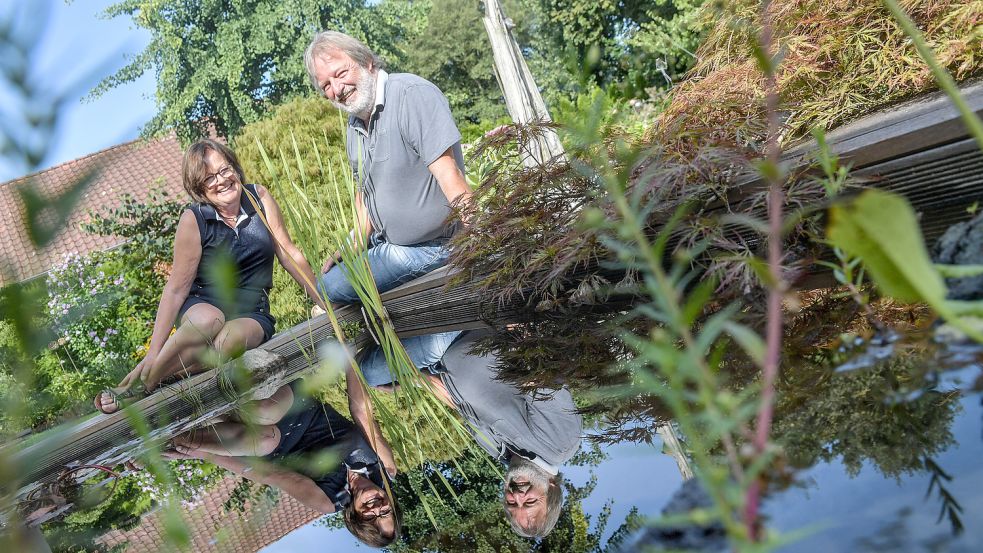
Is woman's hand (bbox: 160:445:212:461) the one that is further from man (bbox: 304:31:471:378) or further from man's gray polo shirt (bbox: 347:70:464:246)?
man's gray polo shirt (bbox: 347:70:464:246)

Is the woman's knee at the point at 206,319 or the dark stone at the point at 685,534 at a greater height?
the woman's knee at the point at 206,319

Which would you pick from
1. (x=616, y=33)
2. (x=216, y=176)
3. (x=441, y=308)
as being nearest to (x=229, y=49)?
(x=616, y=33)

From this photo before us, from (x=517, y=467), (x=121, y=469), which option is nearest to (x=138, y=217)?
(x=121, y=469)

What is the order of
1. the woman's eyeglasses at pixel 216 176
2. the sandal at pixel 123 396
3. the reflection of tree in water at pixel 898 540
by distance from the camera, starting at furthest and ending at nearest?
the woman's eyeglasses at pixel 216 176 → the sandal at pixel 123 396 → the reflection of tree in water at pixel 898 540

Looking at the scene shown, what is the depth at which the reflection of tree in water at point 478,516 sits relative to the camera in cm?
112

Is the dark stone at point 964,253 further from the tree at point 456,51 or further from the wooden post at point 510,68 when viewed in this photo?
the tree at point 456,51

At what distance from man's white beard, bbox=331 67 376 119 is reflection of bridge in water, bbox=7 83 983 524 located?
0.83 metres

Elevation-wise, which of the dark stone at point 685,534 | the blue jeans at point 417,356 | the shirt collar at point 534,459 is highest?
the dark stone at point 685,534

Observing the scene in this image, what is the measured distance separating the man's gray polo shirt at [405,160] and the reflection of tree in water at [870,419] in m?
2.52

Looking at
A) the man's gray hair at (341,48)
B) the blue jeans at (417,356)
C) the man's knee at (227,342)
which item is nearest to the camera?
the blue jeans at (417,356)

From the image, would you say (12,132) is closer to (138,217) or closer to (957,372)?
(957,372)

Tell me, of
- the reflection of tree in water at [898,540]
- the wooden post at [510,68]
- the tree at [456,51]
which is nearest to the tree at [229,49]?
the tree at [456,51]

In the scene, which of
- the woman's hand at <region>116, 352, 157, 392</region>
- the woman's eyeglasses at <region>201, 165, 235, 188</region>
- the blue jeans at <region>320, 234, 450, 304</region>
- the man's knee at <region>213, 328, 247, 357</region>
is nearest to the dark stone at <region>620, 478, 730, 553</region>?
the man's knee at <region>213, 328, 247, 357</region>

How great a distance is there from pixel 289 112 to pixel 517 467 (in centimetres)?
676
